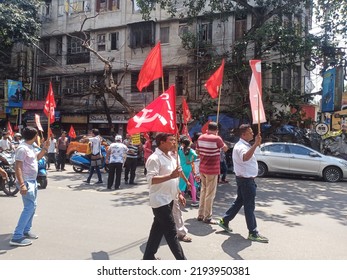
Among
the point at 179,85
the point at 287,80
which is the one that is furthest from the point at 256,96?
the point at 179,85

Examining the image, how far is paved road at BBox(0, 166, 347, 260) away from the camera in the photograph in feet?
14.5

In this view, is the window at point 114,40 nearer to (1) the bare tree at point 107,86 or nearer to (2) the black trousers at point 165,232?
(1) the bare tree at point 107,86

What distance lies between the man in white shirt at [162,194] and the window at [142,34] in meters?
Result: 18.8

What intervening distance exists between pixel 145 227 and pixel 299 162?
844cm

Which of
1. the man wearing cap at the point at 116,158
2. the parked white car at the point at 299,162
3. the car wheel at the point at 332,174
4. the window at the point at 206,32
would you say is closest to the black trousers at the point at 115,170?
the man wearing cap at the point at 116,158

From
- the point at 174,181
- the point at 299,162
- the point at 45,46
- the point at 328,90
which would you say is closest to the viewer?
the point at 174,181

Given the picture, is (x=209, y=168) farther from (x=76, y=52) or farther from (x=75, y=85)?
(x=76, y=52)

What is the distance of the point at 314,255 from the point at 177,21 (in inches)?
745

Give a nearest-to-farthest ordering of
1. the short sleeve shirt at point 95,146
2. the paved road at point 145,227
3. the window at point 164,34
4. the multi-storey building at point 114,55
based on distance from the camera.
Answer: the paved road at point 145,227, the short sleeve shirt at point 95,146, the multi-storey building at point 114,55, the window at point 164,34

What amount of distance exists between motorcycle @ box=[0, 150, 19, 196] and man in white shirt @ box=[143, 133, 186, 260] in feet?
19.1

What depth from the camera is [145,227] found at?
18.5 feet

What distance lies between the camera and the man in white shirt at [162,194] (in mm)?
3584

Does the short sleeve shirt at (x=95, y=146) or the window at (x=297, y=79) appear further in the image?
the window at (x=297, y=79)
